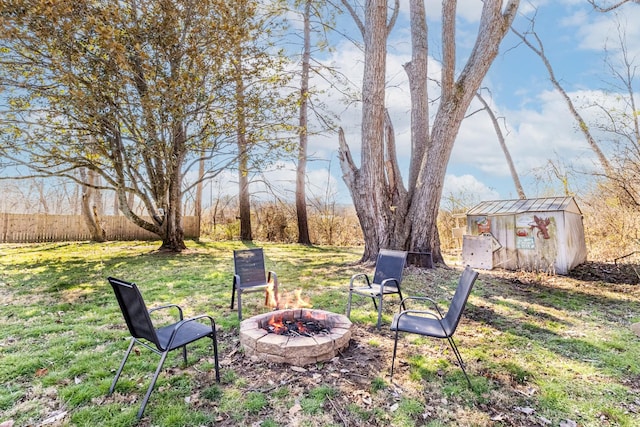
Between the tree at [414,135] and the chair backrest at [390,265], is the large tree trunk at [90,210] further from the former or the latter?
the chair backrest at [390,265]

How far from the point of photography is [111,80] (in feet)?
25.5

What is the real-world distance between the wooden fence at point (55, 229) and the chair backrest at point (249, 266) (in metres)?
12.7

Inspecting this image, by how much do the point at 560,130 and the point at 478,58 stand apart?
7.27 metres

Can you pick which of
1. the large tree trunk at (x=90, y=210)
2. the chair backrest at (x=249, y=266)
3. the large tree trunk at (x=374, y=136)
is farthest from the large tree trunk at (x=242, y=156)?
the chair backrest at (x=249, y=266)

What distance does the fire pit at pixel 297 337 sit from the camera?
297 cm

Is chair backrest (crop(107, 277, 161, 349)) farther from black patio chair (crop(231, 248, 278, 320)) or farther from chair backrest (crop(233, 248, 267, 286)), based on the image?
chair backrest (crop(233, 248, 267, 286))

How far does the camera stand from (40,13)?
251 inches

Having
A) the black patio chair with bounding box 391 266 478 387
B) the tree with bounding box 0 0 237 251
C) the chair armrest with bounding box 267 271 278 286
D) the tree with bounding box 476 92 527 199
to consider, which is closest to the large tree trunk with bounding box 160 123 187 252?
the tree with bounding box 0 0 237 251

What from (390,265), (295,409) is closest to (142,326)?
(295,409)

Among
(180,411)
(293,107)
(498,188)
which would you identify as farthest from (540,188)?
(180,411)

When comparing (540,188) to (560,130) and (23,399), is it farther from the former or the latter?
(23,399)

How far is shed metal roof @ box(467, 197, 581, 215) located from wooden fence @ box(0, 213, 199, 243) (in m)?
13.9

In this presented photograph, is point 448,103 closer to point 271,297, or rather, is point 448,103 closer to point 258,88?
point 258,88

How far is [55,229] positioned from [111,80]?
9.65 meters
